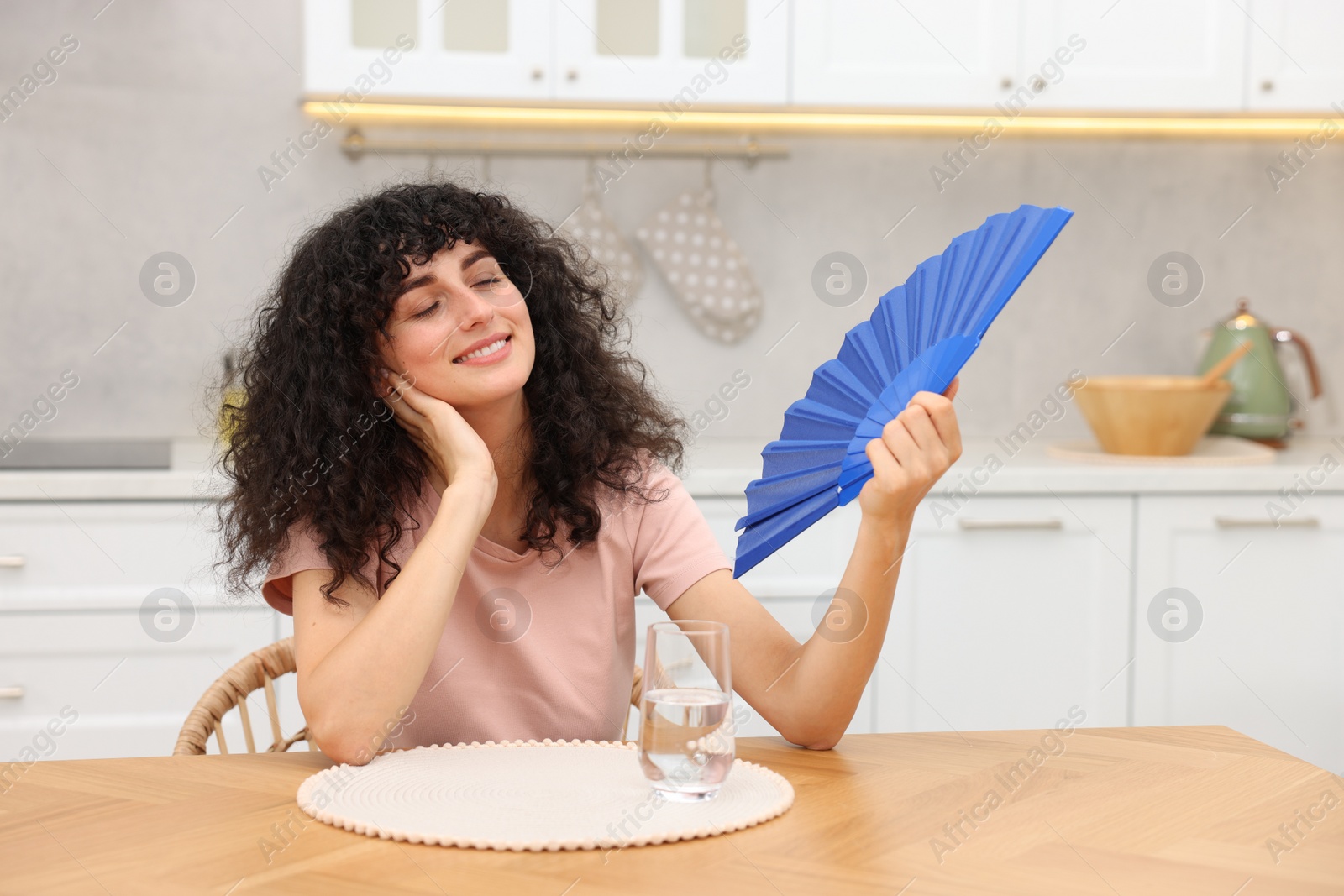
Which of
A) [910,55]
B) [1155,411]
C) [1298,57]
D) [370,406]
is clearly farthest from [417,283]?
[1298,57]

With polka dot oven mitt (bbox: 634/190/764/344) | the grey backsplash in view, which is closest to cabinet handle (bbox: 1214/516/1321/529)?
the grey backsplash

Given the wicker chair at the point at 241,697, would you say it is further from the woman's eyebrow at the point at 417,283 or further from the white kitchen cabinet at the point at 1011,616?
the white kitchen cabinet at the point at 1011,616

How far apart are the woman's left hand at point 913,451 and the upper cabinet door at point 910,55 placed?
4.93ft

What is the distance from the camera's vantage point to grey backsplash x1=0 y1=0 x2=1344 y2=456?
252 centimetres

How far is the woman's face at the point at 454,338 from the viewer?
118cm

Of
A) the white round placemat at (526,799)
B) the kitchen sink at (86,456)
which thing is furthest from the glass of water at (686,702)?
the kitchen sink at (86,456)

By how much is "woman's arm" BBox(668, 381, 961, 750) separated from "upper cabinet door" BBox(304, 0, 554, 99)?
146 cm

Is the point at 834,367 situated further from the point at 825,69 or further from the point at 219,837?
the point at 825,69

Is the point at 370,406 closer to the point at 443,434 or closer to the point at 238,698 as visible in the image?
the point at 443,434

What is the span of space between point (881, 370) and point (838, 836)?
399 mm

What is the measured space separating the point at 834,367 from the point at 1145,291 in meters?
2.02

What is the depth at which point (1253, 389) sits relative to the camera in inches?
101

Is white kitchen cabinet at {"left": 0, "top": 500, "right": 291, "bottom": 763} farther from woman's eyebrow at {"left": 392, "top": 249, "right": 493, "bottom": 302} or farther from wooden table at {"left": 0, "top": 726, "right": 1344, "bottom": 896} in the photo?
wooden table at {"left": 0, "top": 726, "right": 1344, "bottom": 896}

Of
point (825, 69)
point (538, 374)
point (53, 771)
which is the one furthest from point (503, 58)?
point (53, 771)
